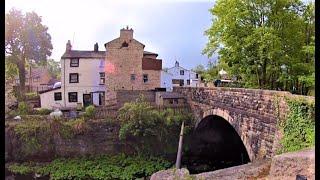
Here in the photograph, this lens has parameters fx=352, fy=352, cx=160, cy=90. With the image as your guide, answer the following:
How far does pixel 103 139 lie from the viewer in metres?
12.3

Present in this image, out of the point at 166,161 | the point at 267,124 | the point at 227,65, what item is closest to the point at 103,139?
the point at 166,161

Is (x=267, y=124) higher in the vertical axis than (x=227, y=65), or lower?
lower

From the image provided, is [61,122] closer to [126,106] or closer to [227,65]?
[126,106]

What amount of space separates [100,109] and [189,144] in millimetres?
3554

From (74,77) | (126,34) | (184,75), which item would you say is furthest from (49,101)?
(184,75)

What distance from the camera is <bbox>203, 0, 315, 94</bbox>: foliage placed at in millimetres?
10305

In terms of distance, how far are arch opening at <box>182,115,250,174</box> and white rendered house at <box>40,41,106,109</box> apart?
5.24 m

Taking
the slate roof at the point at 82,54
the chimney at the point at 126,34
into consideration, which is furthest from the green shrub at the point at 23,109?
the chimney at the point at 126,34

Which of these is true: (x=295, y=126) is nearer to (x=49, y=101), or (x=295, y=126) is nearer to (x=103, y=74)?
(x=103, y=74)

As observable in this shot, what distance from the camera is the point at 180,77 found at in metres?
20.3

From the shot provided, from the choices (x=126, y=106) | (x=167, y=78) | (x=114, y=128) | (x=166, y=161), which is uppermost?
(x=167, y=78)

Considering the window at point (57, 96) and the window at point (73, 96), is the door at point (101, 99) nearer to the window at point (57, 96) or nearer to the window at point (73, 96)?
the window at point (73, 96)

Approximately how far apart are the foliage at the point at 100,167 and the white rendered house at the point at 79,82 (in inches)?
195

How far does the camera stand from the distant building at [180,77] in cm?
1933
